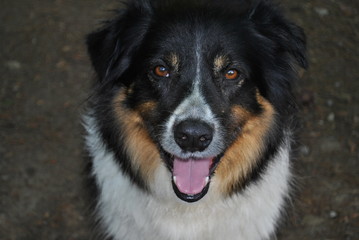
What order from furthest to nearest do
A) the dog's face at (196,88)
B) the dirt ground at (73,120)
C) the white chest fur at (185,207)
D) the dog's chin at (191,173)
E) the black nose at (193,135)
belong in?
the dirt ground at (73,120)
the white chest fur at (185,207)
the dog's chin at (191,173)
the dog's face at (196,88)
the black nose at (193,135)

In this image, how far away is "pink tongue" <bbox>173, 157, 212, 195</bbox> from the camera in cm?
327

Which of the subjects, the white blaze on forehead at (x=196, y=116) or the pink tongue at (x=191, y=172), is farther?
the pink tongue at (x=191, y=172)

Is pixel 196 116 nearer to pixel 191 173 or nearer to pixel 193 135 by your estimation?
pixel 193 135

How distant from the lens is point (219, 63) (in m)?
3.18

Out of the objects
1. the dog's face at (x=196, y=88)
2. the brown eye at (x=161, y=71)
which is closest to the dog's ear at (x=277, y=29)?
the dog's face at (x=196, y=88)

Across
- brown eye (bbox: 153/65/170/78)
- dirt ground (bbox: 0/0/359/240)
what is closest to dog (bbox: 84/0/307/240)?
brown eye (bbox: 153/65/170/78)

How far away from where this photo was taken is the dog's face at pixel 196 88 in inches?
124

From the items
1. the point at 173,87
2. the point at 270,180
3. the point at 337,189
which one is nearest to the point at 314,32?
the point at 337,189

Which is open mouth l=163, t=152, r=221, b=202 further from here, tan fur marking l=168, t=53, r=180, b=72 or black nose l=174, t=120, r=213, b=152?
tan fur marking l=168, t=53, r=180, b=72

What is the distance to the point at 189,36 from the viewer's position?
3205mm

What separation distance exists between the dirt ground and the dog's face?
1.22m

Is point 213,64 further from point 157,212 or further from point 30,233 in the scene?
point 30,233

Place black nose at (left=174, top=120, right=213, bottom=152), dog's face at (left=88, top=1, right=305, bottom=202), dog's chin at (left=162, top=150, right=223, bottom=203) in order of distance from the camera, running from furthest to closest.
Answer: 1. dog's chin at (left=162, top=150, right=223, bottom=203)
2. dog's face at (left=88, top=1, right=305, bottom=202)
3. black nose at (left=174, top=120, right=213, bottom=152)

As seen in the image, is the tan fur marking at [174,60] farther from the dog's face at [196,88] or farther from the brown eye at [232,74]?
the brown eye at [232,74]
